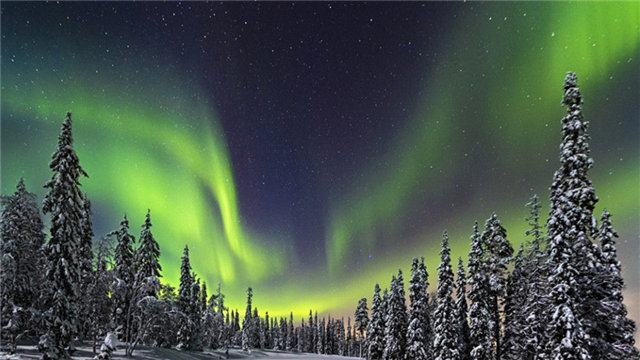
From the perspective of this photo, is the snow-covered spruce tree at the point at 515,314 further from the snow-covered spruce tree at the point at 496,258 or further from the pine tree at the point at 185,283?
the pine tree at the point at 185,283

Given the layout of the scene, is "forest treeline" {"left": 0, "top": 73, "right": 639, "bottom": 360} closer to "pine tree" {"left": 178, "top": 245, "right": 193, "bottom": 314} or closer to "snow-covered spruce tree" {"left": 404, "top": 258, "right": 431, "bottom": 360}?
"snow-covered spruce tree" {"left": 404, "top": 258, "right": 431, "bottom": 360}

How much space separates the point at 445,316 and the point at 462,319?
2.28 metres

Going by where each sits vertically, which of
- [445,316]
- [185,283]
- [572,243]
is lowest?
[445,316]

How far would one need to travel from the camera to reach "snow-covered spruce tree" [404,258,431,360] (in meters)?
54.8

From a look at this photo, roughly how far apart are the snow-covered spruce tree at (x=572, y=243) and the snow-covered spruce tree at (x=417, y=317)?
33288 millimetres

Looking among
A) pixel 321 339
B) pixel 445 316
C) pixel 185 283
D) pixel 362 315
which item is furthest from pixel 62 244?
pixel 321 339

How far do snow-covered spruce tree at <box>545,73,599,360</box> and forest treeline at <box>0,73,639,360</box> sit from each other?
0.06 metres

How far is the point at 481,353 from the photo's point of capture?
41219 mm

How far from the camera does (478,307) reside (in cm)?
4266

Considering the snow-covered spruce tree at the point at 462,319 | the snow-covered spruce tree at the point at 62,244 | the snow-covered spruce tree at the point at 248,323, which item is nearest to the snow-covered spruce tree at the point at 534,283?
the snow-covered spruce tree at the point at 462,319

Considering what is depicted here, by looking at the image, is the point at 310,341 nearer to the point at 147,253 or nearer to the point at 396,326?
the point at 396,326

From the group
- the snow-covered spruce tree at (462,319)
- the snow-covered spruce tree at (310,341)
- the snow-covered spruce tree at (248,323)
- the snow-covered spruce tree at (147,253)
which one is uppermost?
the snow-covered spruce tree at (147,253)

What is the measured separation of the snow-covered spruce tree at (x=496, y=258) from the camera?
41.1 m

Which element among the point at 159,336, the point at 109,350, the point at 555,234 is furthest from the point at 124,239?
the point at 555,234
